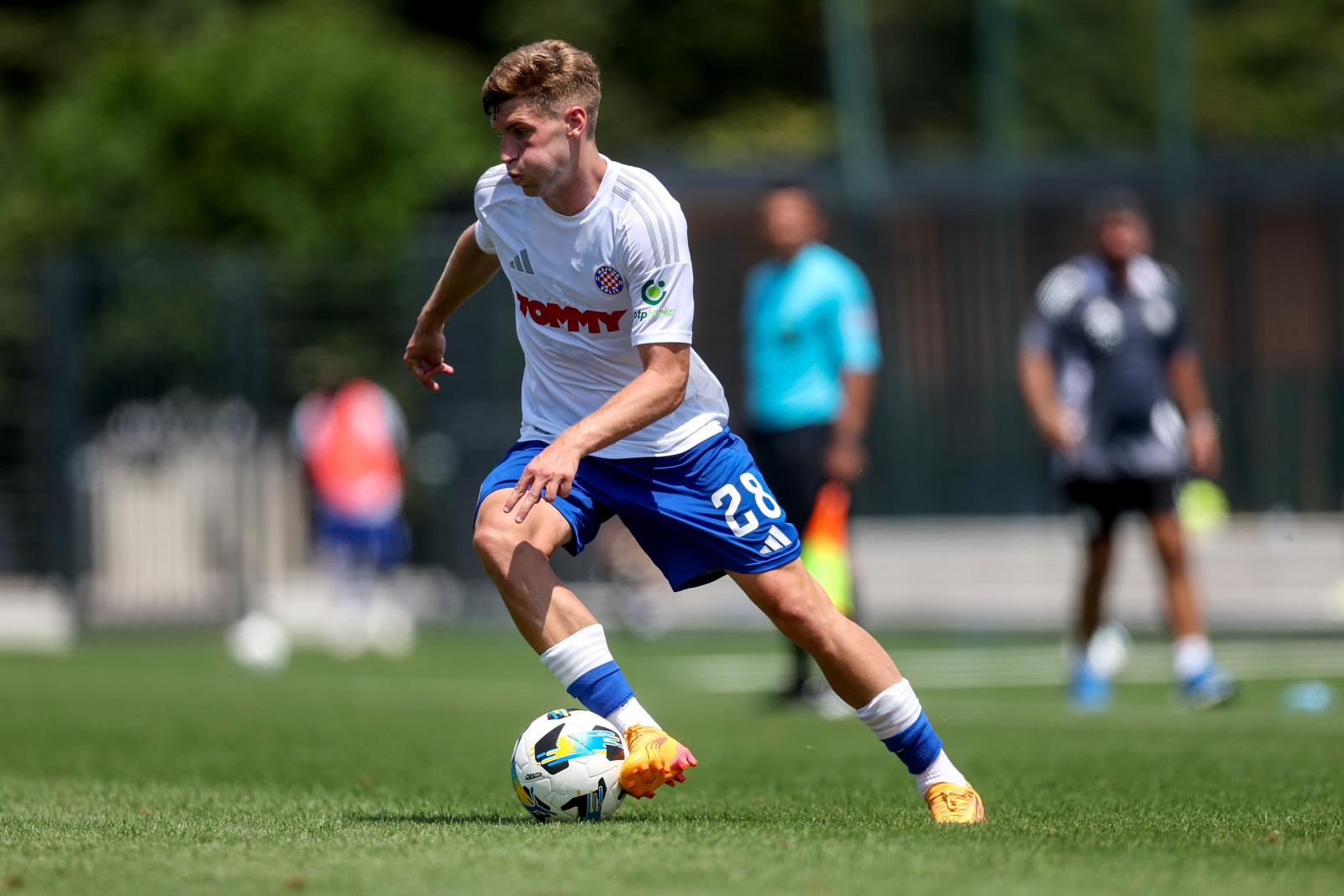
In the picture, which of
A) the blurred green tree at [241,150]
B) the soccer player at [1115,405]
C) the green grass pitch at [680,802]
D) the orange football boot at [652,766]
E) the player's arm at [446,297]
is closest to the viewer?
the green grass pitch at [680,802]

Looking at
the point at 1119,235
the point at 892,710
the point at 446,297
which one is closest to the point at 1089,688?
the point at 1119,235

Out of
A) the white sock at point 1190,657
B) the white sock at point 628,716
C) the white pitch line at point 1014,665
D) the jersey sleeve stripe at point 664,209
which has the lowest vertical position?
the white pitch line at point 1014,665

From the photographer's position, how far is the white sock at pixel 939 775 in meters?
5.82

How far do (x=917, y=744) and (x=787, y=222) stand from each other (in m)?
5.14

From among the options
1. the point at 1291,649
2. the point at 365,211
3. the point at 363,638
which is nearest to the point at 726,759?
the point at 1291,649

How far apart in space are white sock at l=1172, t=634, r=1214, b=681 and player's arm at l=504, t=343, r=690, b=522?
5.47 m

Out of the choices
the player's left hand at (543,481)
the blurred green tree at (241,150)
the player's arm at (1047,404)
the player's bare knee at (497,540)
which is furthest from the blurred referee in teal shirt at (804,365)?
the blurred green tree at (241,150)

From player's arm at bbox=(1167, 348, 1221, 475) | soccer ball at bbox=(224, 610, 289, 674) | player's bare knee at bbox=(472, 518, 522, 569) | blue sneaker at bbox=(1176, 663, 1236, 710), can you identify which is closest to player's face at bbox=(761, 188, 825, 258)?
player's arm at bbox=(1167, 348, 1221, 475)

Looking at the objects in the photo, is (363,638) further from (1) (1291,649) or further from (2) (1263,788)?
(2) (1263,788)

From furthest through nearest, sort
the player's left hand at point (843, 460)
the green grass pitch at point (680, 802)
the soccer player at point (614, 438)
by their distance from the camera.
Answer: the player's left hand at point (843, 460) < the soccer player at point (614, 438) < the green grass pitch at point (680, 802)

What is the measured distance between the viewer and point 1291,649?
1517 cm

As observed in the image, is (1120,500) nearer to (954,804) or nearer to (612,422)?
(954,804)

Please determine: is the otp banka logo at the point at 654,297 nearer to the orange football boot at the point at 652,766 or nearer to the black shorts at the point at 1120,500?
the orange football boot at the point at 652,766

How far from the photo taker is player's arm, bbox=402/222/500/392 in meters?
6.13
